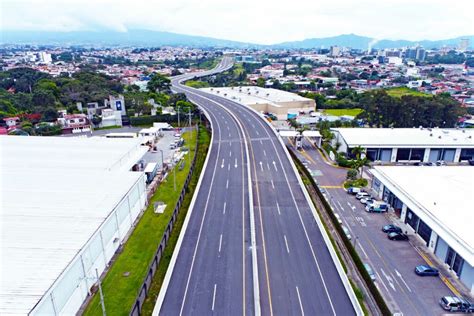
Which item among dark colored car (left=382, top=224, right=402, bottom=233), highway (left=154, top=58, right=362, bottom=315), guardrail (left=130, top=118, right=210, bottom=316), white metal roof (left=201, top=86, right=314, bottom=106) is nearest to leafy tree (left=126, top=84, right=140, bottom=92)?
white metal roof (left=201, top=86, right=314, bottom=106)

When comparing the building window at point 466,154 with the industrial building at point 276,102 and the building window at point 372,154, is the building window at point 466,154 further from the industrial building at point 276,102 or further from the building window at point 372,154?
the industrial building at point 276,102

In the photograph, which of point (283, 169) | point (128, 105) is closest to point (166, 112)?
point (128, 105)

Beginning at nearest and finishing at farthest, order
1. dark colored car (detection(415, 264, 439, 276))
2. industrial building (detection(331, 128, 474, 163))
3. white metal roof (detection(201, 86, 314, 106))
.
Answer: dark colored car (detection(415, 264, 439, 276)), industrial building (detection(331, 128, 474, 163)), white metal roof (detection(201, 86, 314, 106))

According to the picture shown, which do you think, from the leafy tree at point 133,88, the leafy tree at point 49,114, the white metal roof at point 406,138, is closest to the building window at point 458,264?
the white metal roof at point 406,138

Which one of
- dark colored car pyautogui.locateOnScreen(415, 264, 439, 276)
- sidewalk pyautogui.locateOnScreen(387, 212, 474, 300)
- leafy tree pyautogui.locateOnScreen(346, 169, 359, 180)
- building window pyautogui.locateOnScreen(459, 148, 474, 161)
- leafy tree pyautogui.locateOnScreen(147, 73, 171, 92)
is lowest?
sidewalk pyautogui.locateOnScreen(387, 212, 474, 300)

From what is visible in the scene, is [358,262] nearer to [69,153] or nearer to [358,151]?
[358,151]

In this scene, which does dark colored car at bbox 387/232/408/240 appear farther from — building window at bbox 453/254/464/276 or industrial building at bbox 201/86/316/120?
industrial building at bbox 201/86/316/120
